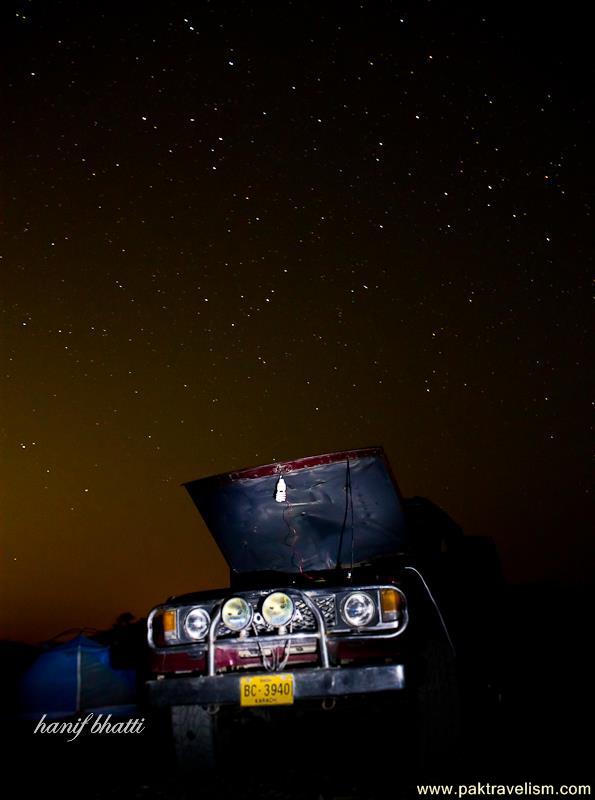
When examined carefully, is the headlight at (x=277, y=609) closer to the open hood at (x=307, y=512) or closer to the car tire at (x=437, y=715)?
the car tire at (x=437, y=715)

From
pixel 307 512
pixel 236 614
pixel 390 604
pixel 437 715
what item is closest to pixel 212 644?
pixel 236 614

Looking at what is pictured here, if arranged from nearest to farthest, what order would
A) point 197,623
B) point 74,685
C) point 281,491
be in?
point 197,623 < point 281,491 < point 74,685

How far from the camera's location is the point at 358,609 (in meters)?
4.31

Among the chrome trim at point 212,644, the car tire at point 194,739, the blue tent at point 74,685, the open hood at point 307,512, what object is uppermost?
the open hood at point 307,512

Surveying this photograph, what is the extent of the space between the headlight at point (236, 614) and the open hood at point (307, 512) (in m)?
1.22

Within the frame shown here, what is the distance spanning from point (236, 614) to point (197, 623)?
362 millimetres

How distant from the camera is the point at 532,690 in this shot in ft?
24.9

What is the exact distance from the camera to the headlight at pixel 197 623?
4.58 m

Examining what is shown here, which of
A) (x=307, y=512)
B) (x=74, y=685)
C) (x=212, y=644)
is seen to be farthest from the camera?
(x=74, y=685)

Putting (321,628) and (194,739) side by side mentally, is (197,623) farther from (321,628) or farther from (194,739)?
(321,628)

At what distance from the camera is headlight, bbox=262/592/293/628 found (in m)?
4.30

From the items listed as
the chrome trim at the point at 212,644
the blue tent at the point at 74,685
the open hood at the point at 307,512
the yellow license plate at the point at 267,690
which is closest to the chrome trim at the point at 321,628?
the chrome trim at the point at 212,644

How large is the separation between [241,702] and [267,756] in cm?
147

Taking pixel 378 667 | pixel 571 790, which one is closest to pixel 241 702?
pixel 378 667
